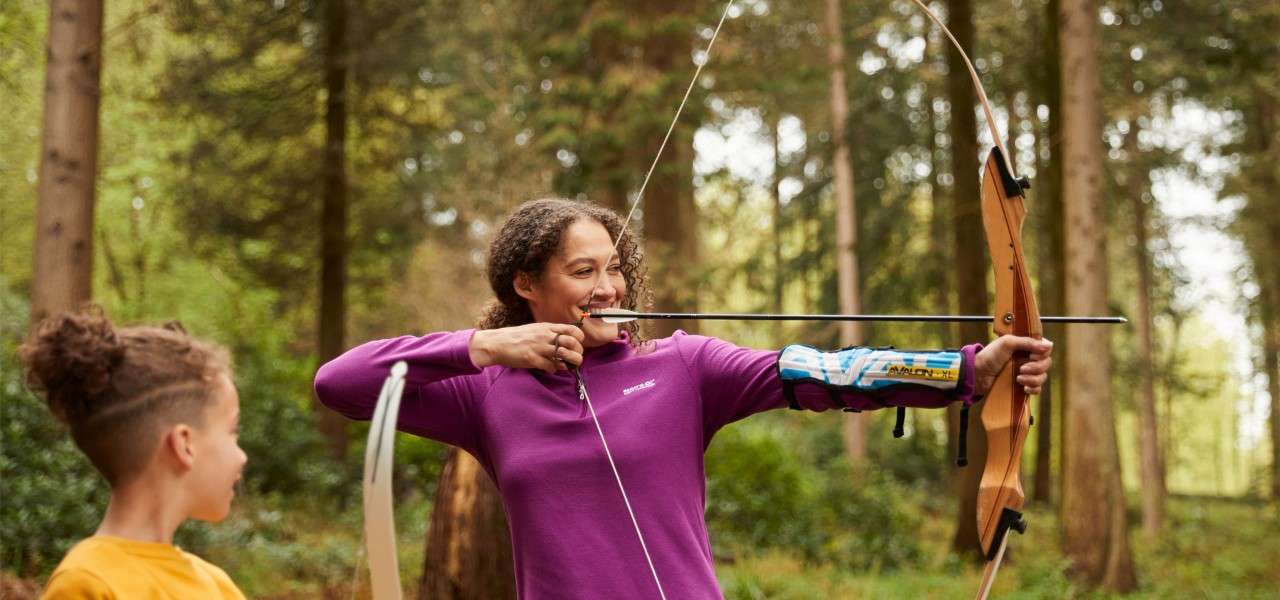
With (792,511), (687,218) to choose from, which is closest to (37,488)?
(792,511)

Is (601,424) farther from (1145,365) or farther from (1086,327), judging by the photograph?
(1145,365)

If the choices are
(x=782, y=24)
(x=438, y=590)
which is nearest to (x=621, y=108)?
(x=438, y=590)

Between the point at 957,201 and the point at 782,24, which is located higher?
the point at 782,24

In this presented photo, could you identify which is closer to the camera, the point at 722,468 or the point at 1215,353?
the point at 722,468

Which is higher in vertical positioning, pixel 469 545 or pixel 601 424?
pixel 601 424

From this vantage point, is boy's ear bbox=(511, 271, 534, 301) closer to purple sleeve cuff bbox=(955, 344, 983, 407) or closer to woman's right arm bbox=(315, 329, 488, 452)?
woman's right arm bbox=(315, 329, 488, 452)

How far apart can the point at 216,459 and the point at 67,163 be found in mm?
4535

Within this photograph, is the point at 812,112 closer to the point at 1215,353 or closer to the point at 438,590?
Answer: the point at 438,590

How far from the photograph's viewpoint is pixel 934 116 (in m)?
13.9

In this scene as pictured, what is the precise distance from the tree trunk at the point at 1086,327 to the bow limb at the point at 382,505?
23.4 feet

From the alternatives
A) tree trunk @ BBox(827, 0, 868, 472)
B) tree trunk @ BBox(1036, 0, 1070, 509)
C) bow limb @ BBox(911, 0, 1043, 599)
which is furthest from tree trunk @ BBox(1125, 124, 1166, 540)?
bow limb @ BBox(911, 0, 1043, 599)

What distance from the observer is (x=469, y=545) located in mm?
5055

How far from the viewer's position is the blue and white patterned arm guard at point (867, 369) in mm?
1964

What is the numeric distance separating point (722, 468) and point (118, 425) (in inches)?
361
